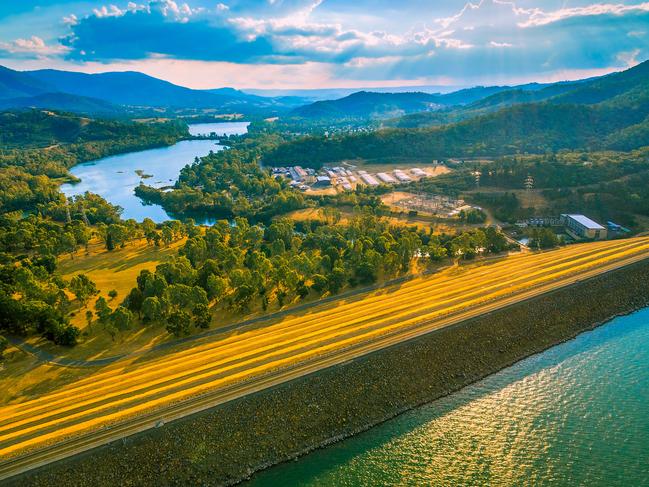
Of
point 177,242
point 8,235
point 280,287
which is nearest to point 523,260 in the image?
point 280,287

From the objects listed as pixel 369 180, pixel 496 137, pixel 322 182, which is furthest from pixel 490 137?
pixel 322 182

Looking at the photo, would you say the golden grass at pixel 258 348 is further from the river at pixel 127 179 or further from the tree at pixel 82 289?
the river at pixel 127 179

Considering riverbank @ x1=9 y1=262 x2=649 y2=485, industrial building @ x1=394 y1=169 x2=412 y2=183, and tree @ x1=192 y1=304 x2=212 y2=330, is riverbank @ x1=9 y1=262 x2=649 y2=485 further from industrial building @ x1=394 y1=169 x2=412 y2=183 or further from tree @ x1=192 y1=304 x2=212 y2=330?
industrial building @ x1=394 y1=169 x2=412 y2=183

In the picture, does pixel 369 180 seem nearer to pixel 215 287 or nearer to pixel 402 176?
pixel 402 176

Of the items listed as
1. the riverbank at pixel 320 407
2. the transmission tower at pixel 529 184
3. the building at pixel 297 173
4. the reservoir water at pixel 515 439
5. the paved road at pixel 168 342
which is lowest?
the reservoir water at pixel 515 439

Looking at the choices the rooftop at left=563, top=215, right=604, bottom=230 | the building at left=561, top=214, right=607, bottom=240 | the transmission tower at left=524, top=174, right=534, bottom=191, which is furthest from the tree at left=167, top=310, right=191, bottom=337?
the transmission tower at left=524, top=174, right=534, bottom=191

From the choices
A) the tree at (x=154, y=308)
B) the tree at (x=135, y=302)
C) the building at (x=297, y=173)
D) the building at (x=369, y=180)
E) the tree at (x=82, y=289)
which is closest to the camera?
the tree at (x=154, y=308)

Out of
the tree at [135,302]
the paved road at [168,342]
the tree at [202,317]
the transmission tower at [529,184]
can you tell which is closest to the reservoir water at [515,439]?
the paved road at [168,342]

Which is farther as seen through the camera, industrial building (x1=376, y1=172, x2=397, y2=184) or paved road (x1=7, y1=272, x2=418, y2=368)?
industrial building (x1=376, y1=172, x2=397, y2=184)
